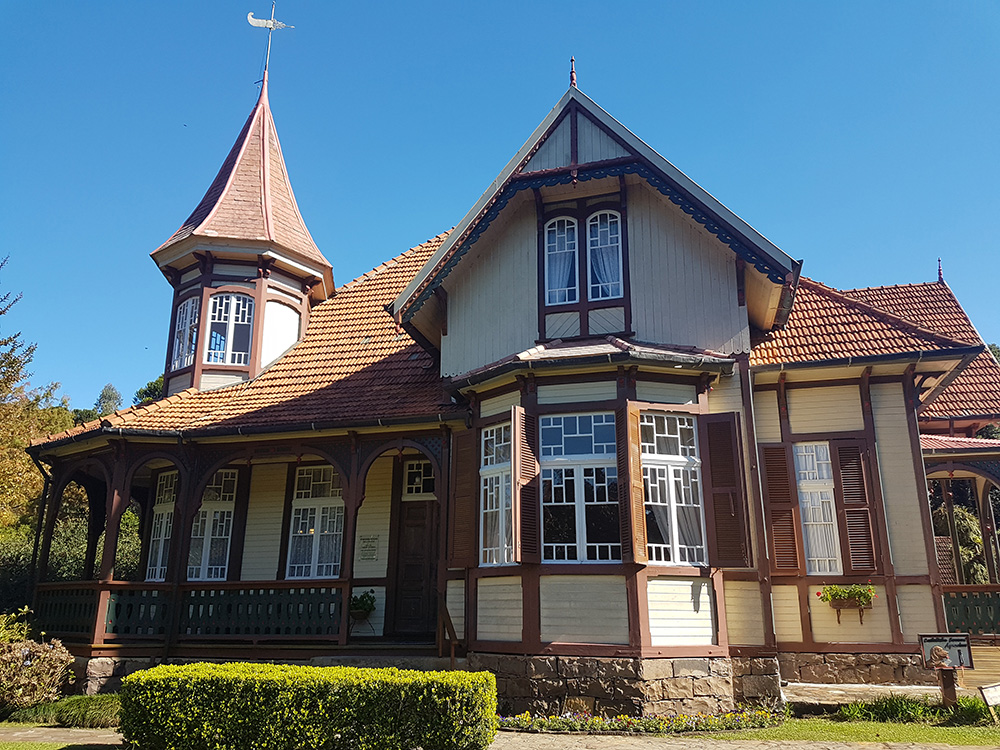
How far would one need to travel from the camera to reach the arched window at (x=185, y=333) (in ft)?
59.3

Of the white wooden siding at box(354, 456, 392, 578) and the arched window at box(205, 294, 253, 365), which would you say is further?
the arched window at box(205, 294, 253, 365)

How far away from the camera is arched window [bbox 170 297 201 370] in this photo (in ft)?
59.3

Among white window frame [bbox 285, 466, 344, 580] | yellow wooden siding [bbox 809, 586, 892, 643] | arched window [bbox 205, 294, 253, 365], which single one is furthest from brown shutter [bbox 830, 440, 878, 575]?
arched window [bbox 205, 294, 253, 365]

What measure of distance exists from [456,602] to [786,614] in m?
5.41

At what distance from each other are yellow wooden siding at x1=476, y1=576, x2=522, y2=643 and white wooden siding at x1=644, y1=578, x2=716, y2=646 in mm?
1978

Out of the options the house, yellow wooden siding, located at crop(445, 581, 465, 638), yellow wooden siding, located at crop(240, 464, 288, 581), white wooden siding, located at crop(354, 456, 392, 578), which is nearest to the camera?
the house

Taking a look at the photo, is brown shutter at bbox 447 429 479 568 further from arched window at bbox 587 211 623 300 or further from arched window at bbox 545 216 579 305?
arched window at bbox 587 211 623 300

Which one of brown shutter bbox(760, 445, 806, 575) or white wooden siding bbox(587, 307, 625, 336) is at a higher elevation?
white wooden siding bbox(587, 307, 625, 336)

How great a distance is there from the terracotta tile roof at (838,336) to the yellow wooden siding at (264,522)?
32.3 feet

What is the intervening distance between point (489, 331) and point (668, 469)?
4278 mm

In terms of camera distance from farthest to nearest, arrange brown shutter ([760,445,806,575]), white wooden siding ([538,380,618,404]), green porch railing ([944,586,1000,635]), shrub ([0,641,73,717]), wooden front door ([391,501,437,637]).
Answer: wooden front door ([391,501,437,637]) → green porch railing ([944,586,1000,635]) → brown shutter ([760,445,806,575]) → shrub ([0,641,73,717]) → white wooden siding ([538,380,618,404])

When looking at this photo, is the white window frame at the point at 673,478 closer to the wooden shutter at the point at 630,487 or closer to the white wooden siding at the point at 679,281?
the wooden shutter at the point at 630,487

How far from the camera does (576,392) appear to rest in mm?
12203

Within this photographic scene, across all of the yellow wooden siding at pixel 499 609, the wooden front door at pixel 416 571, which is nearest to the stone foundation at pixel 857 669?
the yellow wooden siding at pixel 499 609
